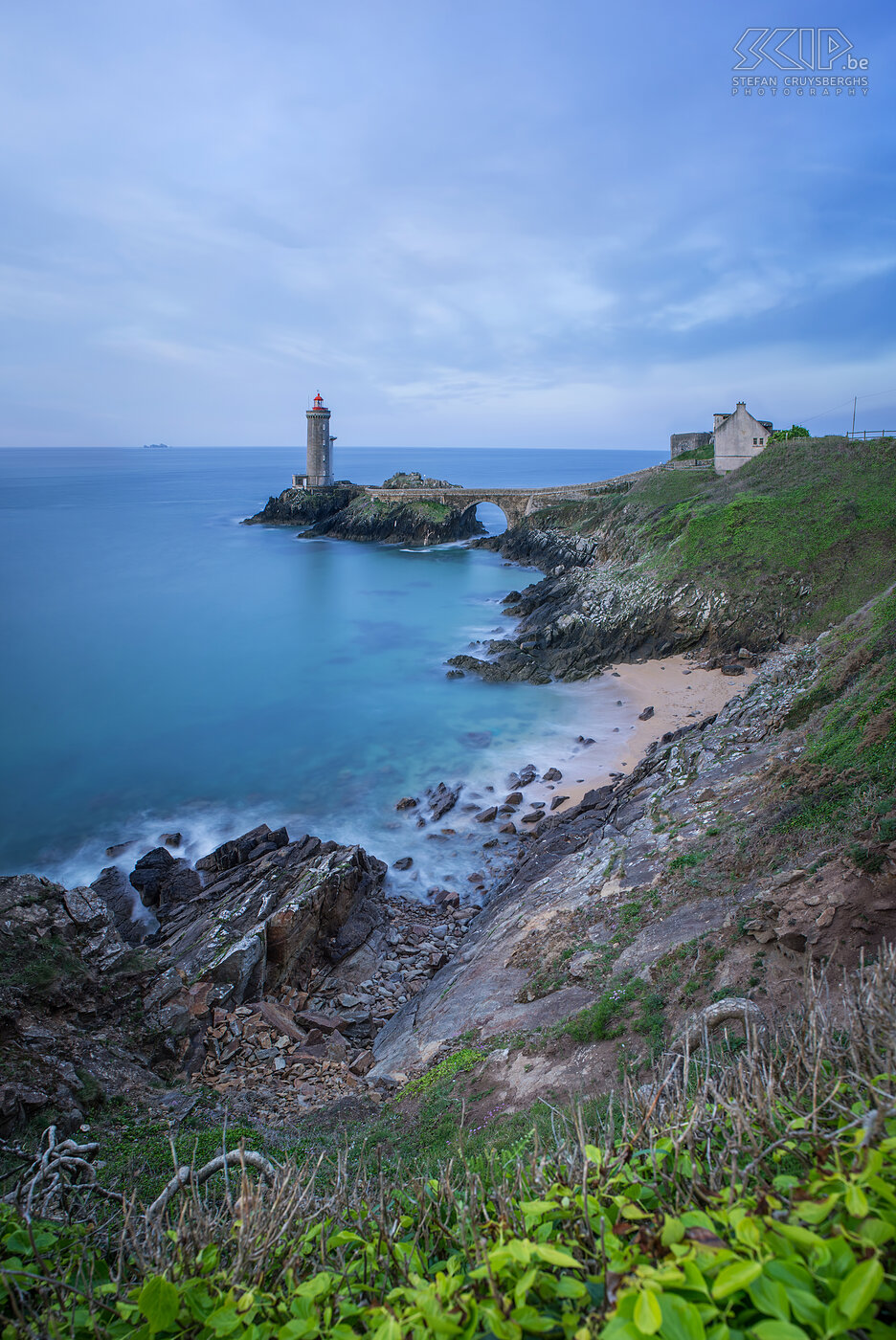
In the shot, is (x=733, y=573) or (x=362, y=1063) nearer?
(x=362, y=1063)

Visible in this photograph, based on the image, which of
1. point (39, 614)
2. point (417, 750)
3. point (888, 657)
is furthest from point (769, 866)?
point (39, 614)

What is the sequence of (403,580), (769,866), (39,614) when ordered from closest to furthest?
(769,866) → (39,614) → (403,580)

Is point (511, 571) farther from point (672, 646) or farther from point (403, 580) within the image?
point (672, 646)

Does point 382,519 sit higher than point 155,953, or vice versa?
point 382,519

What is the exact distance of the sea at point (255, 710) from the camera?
768 inches

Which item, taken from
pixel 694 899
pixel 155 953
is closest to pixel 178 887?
pixel 155 953

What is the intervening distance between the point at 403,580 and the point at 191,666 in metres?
24.2

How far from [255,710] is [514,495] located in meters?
43.0

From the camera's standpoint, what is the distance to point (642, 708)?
2514 centimetres

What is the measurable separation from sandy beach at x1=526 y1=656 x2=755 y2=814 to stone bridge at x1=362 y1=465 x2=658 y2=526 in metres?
29.6

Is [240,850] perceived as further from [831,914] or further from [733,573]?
[733,573]

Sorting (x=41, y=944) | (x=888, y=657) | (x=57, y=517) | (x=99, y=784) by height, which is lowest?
(x=99, y=784)

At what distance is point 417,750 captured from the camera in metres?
24.1

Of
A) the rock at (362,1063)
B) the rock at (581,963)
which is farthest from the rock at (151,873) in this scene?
the rock at (581,963)
